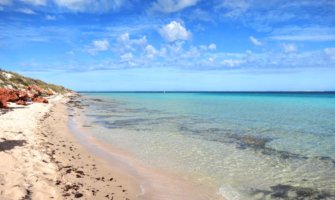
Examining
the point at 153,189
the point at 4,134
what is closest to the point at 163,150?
the point at 153,189

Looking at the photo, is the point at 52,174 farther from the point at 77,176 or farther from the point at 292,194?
the point at 292,194

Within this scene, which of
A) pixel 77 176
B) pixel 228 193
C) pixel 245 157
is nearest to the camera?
pixel 228 193

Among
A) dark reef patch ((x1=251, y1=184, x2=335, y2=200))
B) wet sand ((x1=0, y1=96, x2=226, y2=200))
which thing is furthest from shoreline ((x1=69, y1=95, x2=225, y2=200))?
dark reef patch ((x1=251, y1=184, x2=335, y2=200))

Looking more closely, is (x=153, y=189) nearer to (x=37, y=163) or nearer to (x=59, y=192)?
(x=59, y=192)

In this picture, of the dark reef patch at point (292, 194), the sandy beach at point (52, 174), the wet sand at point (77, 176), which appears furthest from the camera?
the dark reef patch at point (292, 194)

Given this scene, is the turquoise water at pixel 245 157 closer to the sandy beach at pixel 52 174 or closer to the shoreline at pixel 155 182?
the shoreline at pixel 155 182

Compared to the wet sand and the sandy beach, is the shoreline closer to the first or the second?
the wet sand

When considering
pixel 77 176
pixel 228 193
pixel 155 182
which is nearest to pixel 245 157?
pixel 228 193

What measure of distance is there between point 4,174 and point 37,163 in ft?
5.52

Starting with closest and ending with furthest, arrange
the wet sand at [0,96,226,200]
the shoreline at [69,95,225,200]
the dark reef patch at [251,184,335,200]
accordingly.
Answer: the wet sand at [0,96,226,200] < the shoreline at [69,95,225,200] < the dark reef patch at [251,184,335,200]

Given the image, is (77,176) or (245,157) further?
(245,157)

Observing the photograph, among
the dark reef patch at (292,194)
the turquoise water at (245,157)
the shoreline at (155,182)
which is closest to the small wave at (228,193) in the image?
the turquoise water at (245,157)

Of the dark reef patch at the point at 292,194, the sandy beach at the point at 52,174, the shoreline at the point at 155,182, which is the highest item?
the sandy beach at the point at 52,174

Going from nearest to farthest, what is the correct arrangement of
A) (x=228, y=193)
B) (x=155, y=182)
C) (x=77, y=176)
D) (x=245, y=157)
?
(x=228, y=193) → (x=77, y=176) → (x=155, y=182) → (x=245, y=157)
